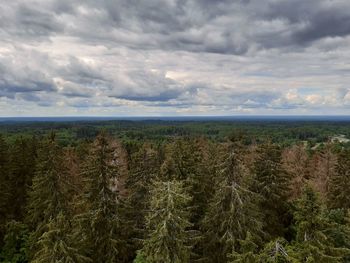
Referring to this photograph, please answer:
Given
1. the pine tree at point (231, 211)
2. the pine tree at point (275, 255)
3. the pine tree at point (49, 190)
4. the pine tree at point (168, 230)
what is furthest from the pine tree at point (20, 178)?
the pine tree at point (275, 255)

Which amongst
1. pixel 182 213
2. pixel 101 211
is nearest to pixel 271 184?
pixel 182 213

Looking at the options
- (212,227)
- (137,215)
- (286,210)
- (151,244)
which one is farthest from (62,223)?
(286,210)

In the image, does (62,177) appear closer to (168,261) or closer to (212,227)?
(212,227)

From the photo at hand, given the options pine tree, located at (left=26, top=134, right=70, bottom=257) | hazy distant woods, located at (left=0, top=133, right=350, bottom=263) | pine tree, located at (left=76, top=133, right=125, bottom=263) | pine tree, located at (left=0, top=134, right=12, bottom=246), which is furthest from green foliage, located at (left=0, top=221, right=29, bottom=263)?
pine tree, located at (left=76, top=133, right=125, bottom=263)

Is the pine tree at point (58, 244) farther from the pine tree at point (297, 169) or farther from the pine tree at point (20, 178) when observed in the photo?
the pine tree at point (297, 169)

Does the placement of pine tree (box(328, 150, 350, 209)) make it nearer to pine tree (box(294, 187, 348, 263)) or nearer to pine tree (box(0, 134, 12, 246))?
pine tree (box(294, 187, 348, 263))

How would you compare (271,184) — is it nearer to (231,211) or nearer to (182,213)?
(231,211)
